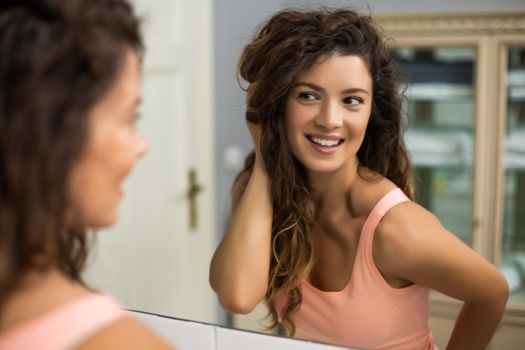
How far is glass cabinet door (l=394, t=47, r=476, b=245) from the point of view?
1.87 feet

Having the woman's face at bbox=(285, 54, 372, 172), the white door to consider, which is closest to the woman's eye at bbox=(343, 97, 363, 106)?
the woman's face at bbox=(285, 54, 372, 172)

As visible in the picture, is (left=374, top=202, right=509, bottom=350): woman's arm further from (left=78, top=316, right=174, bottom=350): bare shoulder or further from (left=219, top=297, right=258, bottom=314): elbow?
(left=78, top=316, right=174, bottom=350): bare shoulder

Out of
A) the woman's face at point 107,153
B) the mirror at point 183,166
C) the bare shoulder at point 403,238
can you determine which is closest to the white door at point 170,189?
the mirror at point 183,166

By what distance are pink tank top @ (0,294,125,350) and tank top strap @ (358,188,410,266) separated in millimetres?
300

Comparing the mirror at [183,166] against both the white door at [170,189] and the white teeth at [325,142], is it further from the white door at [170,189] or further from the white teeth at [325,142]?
the white teeth at [325,142]

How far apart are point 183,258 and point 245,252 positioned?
144 mm

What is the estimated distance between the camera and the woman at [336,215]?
549 millimetres

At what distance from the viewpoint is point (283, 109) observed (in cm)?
57

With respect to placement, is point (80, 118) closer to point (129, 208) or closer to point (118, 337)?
point (118, 337)

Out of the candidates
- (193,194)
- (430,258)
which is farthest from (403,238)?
(193,194)

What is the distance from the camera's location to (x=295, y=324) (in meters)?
0.63

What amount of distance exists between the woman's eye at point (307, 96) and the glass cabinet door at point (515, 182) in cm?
19

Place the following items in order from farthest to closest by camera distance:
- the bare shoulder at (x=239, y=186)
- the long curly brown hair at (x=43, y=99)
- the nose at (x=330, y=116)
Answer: the bare shoulder at (x=239, y=186), the nose at (x=330, y=116), the long curly brown hair at (x=43, y=99)

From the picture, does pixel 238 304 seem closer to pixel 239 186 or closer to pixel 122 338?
pixel 239 186
